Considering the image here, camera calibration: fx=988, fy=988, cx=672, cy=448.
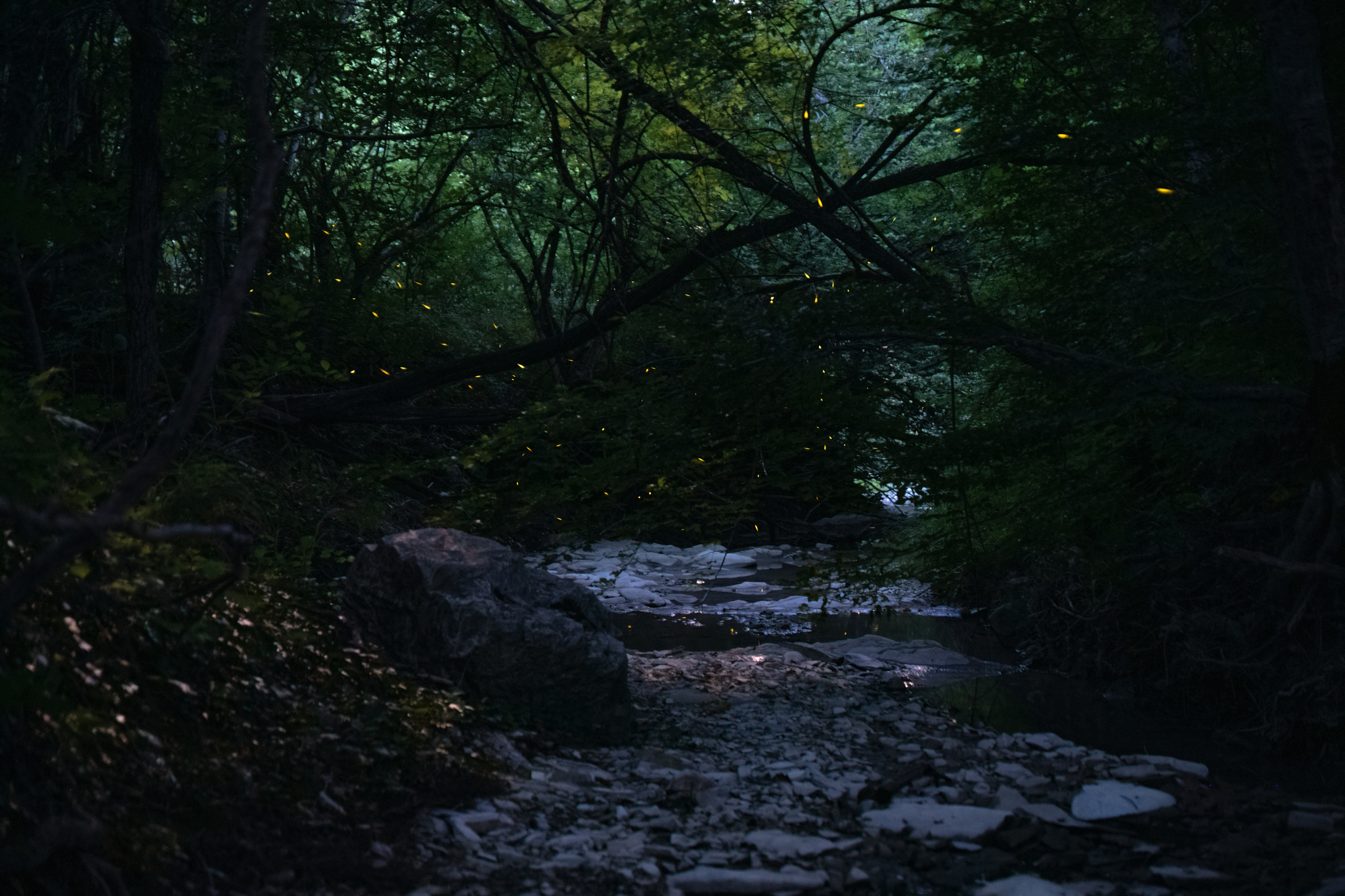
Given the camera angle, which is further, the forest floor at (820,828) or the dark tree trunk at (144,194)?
the dark tree trunk at (144,194)

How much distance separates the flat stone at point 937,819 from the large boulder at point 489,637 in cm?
142

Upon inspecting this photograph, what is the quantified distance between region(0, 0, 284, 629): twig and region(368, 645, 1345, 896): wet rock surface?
4.93 ft

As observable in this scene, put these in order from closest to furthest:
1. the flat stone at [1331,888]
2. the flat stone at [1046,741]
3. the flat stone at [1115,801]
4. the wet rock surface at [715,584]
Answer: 1. the flat stone at [1331,888]
2. the flat stone at [1115,801]
3. the flat stone at [1046,741]
4. the wet rock surface at [715,584]

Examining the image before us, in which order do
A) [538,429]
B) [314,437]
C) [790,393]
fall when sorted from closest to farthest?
1. [790,393]
2. [538,429]
3. [314,437]

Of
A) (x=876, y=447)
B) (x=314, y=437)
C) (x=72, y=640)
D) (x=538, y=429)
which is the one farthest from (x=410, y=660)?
(x=314, y=437)

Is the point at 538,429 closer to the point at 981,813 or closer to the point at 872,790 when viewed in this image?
the point at 872,790

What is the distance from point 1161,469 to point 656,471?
291cm

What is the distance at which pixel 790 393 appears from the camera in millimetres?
5500

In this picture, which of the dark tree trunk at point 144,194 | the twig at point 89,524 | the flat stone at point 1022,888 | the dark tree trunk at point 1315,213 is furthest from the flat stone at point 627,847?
the dark tree trunk at point 144,194

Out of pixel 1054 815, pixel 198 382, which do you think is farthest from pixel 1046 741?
pixel 198 382

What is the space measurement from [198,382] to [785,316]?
11.9 ft

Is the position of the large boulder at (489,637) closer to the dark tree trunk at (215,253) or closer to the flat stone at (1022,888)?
the flat stone at (1022,888)

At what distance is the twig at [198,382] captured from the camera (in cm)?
183

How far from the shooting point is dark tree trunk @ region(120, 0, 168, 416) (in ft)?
17.3
